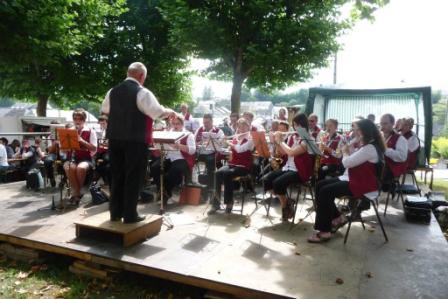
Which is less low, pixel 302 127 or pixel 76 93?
pixel 76 93

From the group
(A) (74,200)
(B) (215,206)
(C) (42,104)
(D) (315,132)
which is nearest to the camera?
(B) (215,206)

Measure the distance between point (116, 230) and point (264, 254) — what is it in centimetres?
168

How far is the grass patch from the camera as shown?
12.1ft

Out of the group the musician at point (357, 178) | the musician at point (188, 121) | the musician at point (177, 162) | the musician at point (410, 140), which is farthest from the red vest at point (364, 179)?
the musician at point (188, 121)

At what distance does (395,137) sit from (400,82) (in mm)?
5996

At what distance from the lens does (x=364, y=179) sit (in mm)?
4391

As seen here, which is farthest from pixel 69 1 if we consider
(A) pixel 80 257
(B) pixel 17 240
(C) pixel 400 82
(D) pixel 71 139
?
(C) pixel 400 82

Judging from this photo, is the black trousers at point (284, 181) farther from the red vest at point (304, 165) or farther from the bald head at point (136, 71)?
the bald head at point (136, 71)

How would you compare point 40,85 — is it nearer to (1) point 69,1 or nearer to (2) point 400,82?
(1) point 69,1

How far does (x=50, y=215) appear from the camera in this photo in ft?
17.7

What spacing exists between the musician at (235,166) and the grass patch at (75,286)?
1.94 m

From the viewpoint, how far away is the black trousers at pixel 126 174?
4223mm

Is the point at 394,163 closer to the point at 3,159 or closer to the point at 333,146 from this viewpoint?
the point at 333,146

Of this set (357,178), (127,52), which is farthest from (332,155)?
(127,52)
